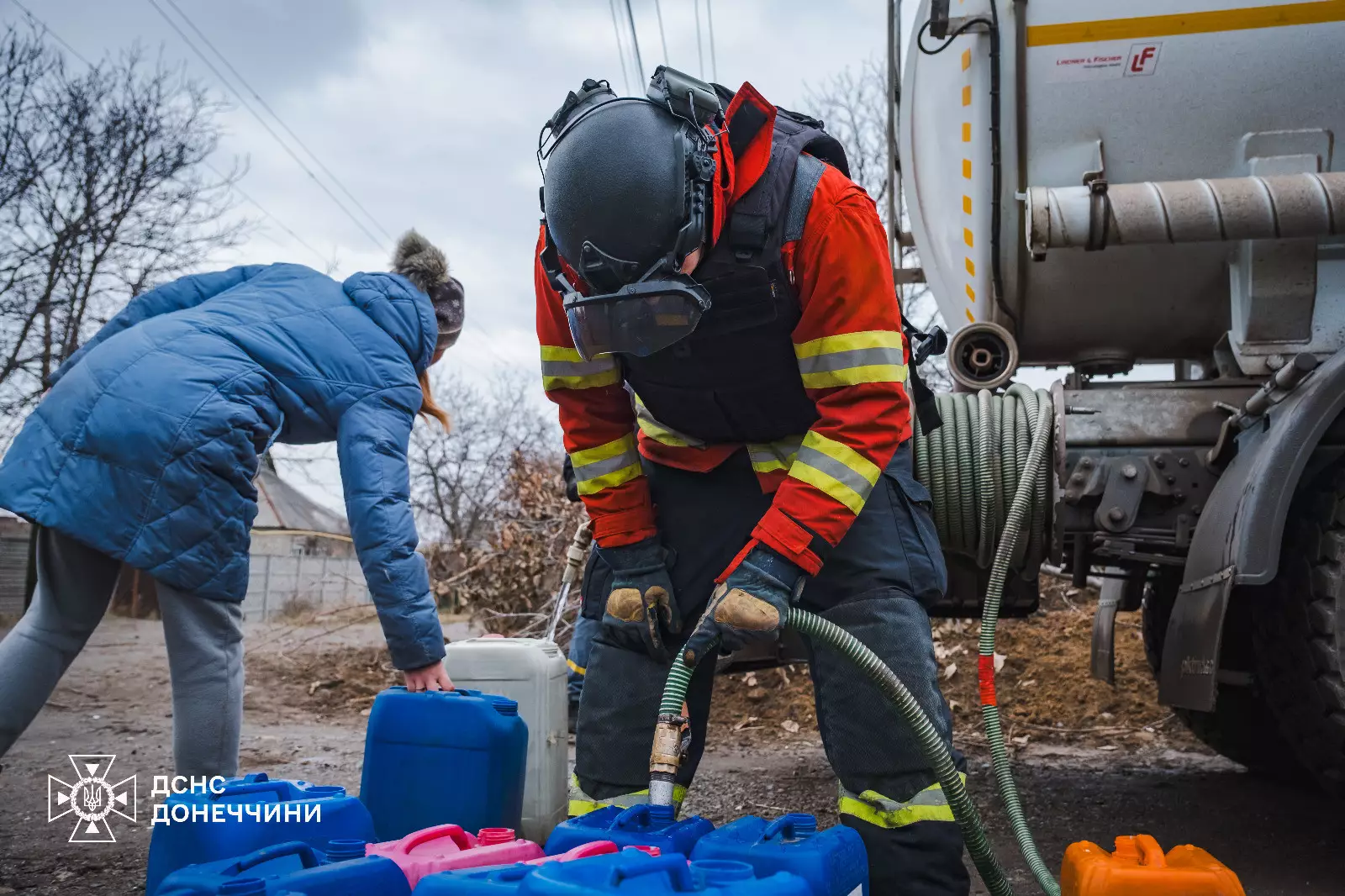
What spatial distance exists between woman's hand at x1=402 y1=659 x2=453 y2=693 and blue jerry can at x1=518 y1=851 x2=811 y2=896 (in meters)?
1.30

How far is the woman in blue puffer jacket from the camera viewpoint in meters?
2.44

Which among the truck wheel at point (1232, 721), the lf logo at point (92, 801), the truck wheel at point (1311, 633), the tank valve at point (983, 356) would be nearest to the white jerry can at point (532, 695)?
the lf logo at point (92, 801)

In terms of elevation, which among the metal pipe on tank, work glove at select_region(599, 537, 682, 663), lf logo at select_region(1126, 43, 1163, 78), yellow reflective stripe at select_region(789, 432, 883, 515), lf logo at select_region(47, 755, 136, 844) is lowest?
lf logo at select_region(47, 755, 136, 844)

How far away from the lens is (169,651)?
2.50m

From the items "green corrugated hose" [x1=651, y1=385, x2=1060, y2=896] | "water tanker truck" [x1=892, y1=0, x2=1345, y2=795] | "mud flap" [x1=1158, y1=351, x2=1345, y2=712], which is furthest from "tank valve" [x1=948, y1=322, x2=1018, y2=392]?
"mud flap" [x1=1158, y1=351, x2=1345, y2=712]

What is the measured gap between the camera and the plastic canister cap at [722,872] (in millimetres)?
1423

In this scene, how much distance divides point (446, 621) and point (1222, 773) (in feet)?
24.3

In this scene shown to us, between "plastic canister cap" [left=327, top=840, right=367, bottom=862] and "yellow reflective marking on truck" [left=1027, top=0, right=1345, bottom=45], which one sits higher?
"yellow reflective marking on truck" [left=1027, top=0, right=1345, bottom=45]

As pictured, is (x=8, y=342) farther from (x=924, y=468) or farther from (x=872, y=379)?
(x=872, y=379)

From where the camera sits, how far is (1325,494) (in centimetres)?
259

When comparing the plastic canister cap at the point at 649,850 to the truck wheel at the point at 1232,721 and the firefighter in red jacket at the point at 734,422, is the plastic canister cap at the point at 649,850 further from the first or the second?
the truck wheel at the point at 1232,721

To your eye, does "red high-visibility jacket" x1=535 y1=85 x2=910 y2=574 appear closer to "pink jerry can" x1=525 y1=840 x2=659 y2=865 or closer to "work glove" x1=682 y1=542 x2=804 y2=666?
"work glove" x1=682 y1=542 x2=804 y2=666

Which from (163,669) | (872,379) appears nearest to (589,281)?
(872,379)

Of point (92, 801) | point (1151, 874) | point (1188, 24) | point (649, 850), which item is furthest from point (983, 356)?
point (92, 801)
